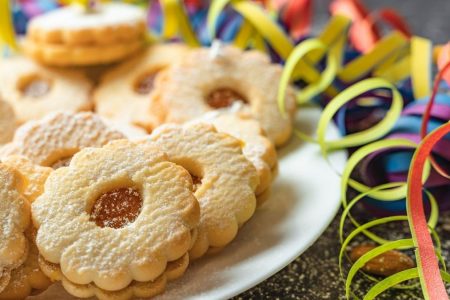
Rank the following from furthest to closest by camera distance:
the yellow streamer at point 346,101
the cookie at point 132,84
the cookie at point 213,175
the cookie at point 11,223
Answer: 1. the cookie at point 132,84
2. the yellow streamer at point 346,101
3. the cookie at point 213,175
4. the cookie at point 11,223

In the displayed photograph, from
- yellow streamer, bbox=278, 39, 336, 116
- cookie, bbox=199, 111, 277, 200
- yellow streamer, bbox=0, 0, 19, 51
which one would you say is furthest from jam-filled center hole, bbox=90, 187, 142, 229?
yellow streamer, bbox=0, 0, 19, 51

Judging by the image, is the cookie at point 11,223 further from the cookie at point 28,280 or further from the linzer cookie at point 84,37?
the linzer cookie at point 84,37

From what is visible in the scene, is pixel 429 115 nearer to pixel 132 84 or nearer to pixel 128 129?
pixel 128 129

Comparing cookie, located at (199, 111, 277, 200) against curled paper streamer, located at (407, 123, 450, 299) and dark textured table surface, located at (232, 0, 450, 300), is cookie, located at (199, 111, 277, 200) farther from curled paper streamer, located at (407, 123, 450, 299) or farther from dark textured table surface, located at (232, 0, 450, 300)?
curled paper streamer, located at (407, 123, 450, 299)

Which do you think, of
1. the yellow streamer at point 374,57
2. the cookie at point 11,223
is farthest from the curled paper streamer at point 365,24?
the cookie at point 11,223

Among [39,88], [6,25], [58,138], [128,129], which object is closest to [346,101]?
[128,129]

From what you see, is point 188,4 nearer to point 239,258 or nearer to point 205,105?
point 205,105
